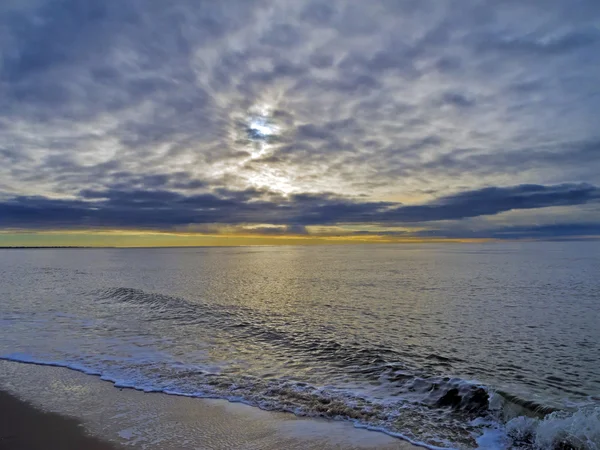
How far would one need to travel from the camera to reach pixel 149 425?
27.7ft

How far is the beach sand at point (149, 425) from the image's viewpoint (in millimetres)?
7641

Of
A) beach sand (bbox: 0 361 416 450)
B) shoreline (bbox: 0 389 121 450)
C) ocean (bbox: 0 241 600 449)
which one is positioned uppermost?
shoreline (bbox: 0 389 121 450)

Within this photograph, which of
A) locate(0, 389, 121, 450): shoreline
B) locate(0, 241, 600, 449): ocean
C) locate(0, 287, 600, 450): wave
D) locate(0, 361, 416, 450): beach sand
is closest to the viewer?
locate(0, 389, 121, 450): shoreline

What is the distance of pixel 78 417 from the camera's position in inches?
348

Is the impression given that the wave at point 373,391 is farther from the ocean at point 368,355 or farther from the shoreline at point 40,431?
the shoreline at point 40,431

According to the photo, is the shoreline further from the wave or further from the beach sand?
the wave

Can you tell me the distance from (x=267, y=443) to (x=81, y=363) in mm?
9084

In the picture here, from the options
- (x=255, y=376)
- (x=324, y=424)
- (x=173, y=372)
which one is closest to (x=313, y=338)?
(x=255, y=376)

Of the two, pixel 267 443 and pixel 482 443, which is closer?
pixel 267 443

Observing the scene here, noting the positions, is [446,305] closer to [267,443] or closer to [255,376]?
[255,376]

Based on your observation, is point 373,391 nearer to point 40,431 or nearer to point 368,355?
point 368,355

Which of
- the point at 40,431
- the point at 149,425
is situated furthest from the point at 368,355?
the point at 40,431

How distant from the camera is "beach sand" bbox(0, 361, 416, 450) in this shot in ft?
25.1

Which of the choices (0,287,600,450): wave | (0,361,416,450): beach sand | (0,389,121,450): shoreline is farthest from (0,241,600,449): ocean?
(0,389,121,450): shoreline
